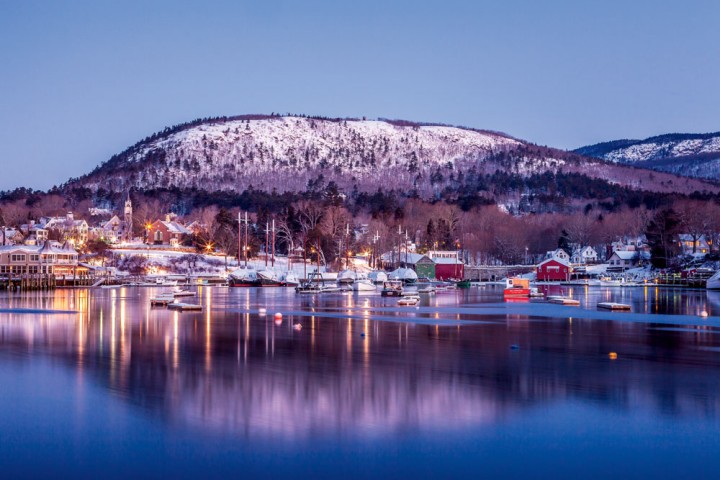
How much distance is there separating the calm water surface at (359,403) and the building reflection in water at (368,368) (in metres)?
0.10

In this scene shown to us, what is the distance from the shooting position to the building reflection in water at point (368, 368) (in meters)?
17.7

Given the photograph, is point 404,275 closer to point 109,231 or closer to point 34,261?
point 34,261

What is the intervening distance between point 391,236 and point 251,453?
115820 mm

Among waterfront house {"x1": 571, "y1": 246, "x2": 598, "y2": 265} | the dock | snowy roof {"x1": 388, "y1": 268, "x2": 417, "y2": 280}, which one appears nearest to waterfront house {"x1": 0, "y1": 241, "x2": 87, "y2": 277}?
snowy roof {"x1": 388, "y1": 268, "x2": 417, "y2": 280}

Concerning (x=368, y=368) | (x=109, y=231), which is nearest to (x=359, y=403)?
(x=368, y=368)

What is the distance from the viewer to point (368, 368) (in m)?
23.9

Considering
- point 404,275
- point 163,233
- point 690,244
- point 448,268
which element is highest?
point 163,233

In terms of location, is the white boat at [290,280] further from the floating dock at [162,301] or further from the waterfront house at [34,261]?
the floating dock at [162,301]

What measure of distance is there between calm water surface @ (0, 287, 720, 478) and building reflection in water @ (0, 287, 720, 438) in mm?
98

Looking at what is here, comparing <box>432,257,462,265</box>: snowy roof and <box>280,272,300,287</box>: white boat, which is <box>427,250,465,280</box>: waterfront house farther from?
<box>280,272,300,287</box>: white boat

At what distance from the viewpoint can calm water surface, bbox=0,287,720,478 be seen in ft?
46.5

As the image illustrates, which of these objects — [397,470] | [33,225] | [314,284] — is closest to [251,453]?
[397,470]

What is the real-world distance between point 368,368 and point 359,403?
5352mm

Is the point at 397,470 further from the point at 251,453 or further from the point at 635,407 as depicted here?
the point at 635,407
